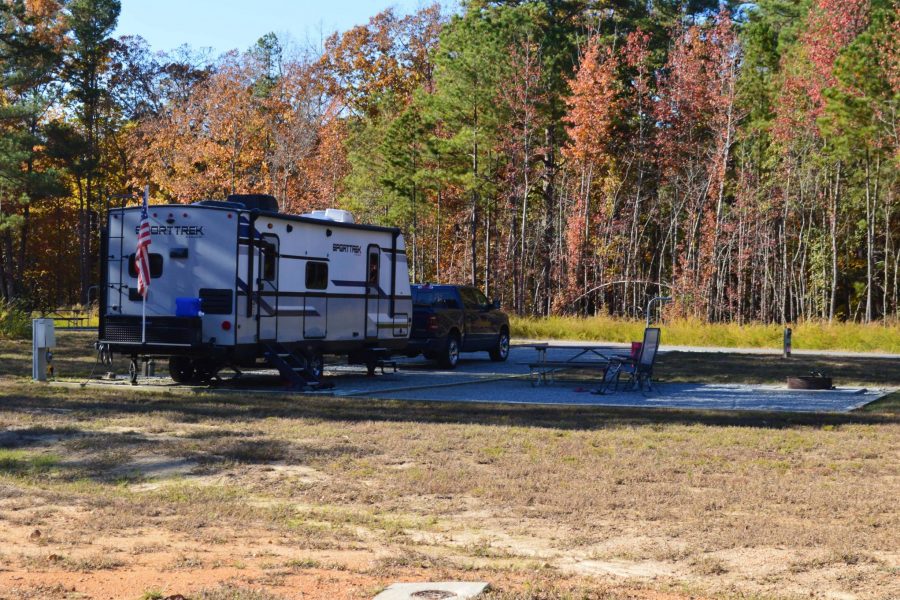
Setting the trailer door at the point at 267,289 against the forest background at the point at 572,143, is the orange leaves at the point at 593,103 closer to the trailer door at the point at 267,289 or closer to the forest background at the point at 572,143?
the forest background at the point at 572,143

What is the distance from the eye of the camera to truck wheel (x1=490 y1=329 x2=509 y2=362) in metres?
25.4

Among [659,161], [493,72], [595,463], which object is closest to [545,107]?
[493,72]

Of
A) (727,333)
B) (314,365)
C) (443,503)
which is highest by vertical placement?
(727,333)

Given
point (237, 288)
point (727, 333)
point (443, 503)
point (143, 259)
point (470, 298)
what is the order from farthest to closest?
point (727, 333)
point (470, 298)
point (143, 259)
point (237, 288)
point (443, 503)

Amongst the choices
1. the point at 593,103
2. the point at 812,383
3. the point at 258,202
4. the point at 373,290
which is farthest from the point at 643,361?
the point at 593,103

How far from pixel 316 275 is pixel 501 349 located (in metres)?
7.83

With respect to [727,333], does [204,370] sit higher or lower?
lower

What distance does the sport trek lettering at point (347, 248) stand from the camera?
19.2 metres

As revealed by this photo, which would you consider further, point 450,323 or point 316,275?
point 450,323

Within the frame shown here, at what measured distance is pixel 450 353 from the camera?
75.6 ft

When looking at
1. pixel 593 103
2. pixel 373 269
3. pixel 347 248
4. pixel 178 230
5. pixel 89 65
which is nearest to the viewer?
pixel 178 230

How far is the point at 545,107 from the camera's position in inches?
1757

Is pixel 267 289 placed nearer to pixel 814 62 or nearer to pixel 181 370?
pixel 181 370

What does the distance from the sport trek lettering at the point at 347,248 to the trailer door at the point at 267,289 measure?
1691mm
